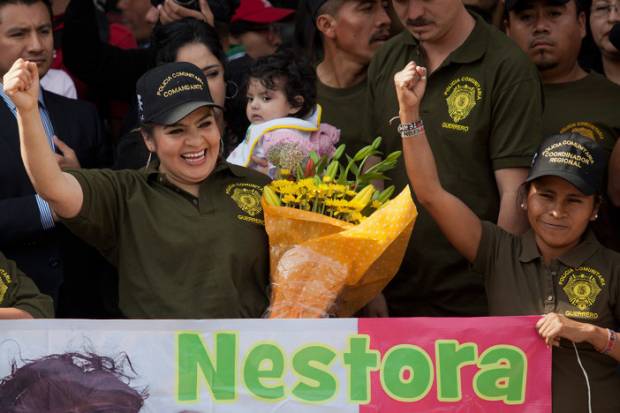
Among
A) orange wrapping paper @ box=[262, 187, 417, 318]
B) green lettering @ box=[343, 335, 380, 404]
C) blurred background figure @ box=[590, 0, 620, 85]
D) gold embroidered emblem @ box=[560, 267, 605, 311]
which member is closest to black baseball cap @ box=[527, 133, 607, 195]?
gold embroidered emblem @ box=[560, 267, 605, 311]

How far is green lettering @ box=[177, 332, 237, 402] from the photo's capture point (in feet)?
14.7

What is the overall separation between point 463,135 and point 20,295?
2.01 meters

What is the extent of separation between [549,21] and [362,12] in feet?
3.23

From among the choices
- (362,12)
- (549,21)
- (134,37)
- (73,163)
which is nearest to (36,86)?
(73,163)

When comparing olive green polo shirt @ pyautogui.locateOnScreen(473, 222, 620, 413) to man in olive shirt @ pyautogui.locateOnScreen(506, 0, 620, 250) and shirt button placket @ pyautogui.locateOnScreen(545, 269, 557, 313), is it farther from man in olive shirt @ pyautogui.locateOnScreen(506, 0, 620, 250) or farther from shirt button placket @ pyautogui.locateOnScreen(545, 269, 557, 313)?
man in olive shirt @ pyautogui.locateOnScreen(506, 0, 620, 250)

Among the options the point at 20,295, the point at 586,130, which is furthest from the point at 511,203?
the point at 20,295

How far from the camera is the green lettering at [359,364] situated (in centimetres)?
446

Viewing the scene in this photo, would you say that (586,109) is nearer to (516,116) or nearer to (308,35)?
(516,116)

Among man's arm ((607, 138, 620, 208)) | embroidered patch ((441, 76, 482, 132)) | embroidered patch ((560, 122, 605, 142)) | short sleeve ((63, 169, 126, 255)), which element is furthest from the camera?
embroidered patch ((560, 122, 605, 142))

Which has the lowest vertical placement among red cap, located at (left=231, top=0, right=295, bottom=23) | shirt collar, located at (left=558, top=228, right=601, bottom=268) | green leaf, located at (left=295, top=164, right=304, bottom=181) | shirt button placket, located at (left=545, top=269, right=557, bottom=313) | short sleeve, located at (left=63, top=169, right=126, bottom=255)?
shirt button placket, located at (left=545, top=269, right=557, bottom=313)

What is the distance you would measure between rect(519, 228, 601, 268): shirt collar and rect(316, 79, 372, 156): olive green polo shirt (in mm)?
1264

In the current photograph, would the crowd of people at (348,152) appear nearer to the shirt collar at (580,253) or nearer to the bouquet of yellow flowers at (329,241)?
the shirt collar at (580,253)

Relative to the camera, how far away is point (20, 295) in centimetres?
477

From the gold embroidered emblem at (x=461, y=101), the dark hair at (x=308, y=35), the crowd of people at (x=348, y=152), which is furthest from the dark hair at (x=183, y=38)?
the gold embroidered emblem at (x=461, y=101)
